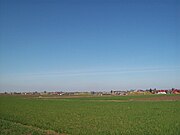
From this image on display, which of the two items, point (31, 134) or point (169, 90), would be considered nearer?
point (31, 134)

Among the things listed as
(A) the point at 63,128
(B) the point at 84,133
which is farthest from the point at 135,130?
(A) the point at 63,128

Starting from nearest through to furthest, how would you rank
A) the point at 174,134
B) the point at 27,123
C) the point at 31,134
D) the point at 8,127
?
the point at 174,134 → the point at 31,134 → the point at 8,127 → the point at 27,123

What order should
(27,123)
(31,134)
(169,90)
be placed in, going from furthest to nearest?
(169,90)
(27,123)
(31,134)

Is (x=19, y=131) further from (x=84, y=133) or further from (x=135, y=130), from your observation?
(x=135, y=130)

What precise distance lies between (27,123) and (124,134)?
35.6 feet

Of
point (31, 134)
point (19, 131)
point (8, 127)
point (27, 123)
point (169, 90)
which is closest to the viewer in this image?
point (31, 134)

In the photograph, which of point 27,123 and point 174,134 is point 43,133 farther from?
point 174,134

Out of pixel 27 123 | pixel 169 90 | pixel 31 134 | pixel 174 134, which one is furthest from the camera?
pixel 169 90

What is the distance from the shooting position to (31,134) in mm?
18875

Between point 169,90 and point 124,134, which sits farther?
point 169,90

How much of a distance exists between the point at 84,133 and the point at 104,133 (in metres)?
1.39

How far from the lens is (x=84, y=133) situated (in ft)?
61.3

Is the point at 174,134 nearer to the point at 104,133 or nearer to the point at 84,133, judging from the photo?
the point at 104,133

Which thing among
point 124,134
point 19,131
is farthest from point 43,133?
point 124,134
